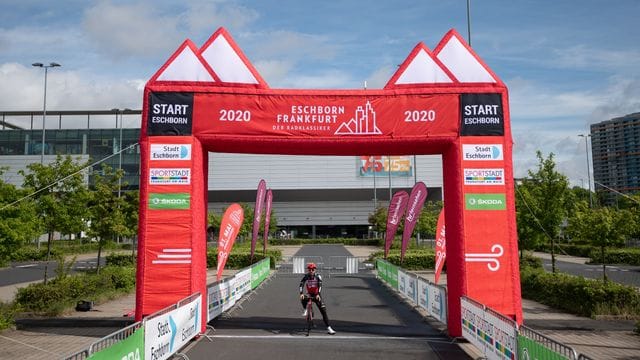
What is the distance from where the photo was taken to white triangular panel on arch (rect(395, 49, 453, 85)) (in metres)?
11.5

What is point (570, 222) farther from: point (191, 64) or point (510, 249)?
point (191, 64)

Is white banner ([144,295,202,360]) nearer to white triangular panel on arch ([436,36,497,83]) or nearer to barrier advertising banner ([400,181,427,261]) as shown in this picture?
white triangular panel on arch ([436,36,497,83])

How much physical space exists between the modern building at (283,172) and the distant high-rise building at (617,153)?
57.0 meters

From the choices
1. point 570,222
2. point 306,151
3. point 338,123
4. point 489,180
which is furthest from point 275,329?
point 570,222

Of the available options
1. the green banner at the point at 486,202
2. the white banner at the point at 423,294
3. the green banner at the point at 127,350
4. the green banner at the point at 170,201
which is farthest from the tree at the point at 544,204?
the green banner at the point at 127,350

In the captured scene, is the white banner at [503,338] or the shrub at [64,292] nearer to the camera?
the white banner at [503,338]

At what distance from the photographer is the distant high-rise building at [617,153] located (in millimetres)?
113562

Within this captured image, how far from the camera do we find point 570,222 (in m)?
19.9

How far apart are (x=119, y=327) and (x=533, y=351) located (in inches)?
409

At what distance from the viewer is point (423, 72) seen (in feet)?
38.0

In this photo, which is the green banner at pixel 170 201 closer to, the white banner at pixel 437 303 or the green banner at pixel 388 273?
the white banner at pixel 437 303

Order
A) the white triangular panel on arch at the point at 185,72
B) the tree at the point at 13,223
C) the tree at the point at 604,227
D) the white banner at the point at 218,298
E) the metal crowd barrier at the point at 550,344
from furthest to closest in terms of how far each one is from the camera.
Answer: the tree at the point at 604,227, the white banner at the point at 218,298, the tree at the point at 13,223, the white triangular panel on arch at the point at 185,72, the metal crowd barrier at the point at 550,344

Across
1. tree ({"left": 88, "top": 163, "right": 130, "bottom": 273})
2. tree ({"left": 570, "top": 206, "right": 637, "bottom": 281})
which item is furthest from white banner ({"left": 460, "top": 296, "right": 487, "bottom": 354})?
tree ({"left": 88, "top": 163, "right": 130, "bottom": 273})

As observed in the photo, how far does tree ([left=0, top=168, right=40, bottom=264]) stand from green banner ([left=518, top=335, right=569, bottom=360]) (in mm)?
11159
